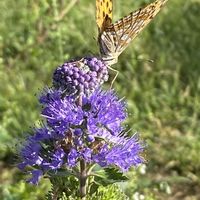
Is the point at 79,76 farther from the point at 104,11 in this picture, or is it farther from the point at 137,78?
the point at 137,78

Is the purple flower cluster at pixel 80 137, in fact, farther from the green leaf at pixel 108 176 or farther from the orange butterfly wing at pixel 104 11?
the orange butterfly wing at pixel 104 11

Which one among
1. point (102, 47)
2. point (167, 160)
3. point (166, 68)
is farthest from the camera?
point (166, 68)

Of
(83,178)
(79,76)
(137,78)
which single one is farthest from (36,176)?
(137,78)

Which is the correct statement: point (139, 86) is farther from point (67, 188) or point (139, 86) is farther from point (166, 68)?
point (67, 188)

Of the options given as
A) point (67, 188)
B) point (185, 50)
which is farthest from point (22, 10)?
point (67, 188)

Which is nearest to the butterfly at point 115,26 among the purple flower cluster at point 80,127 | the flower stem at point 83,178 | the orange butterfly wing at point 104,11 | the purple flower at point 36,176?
the orange butterfly wing at point 104,11
